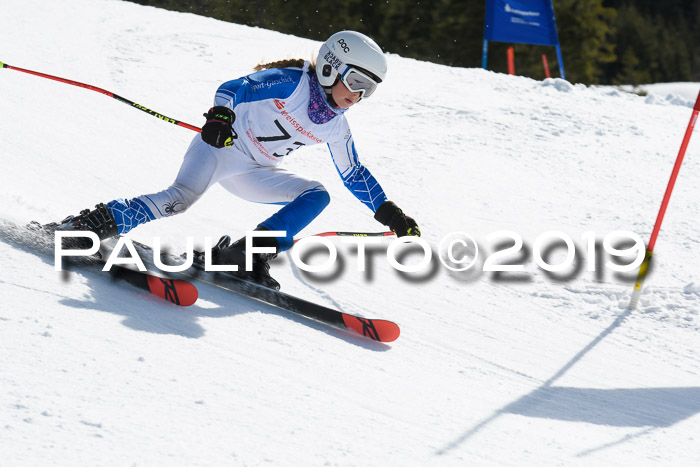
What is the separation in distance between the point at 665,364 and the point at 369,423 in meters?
2.13

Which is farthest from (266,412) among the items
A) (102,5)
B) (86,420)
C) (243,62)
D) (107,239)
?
(102,5)

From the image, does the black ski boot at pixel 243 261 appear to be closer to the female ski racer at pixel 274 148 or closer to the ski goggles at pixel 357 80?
the female ski racer at pixel 274 148

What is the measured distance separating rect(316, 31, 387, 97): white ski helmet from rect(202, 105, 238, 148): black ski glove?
20.8 inches

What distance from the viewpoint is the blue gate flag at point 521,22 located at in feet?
36.1

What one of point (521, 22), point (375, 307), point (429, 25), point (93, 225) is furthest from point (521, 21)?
point (429, 25)

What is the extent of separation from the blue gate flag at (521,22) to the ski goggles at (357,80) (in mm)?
7970

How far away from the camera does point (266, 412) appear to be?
2219 millimetres

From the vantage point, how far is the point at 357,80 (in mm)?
3447

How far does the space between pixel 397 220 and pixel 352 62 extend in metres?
0.84

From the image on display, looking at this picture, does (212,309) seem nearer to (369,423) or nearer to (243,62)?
(369,423)

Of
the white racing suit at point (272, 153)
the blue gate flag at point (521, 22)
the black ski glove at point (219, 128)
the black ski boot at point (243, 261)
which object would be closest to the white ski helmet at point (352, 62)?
the white racing suit at point (272, 153)

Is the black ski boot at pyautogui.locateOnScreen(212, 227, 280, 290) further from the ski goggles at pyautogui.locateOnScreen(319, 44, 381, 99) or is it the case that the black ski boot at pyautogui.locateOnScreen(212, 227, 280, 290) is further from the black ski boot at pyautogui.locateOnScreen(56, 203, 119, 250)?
the ski goggles at pyautogui.locateOnScreen(319, 44, 381, 99)

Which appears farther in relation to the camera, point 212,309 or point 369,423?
point 212,309

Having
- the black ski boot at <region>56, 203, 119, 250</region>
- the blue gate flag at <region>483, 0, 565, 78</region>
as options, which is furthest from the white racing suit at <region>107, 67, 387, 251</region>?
the blue gate flag at <region>483, 0, 565, 78</region>
